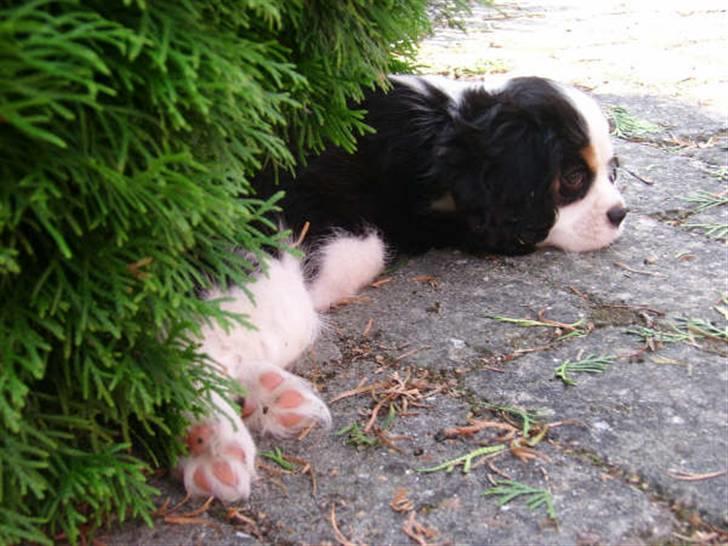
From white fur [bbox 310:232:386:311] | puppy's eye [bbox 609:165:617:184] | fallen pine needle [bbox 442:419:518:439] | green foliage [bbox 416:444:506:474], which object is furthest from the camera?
puppy's eye [bbox 609:165:617:184]

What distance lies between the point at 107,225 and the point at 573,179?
1982mm

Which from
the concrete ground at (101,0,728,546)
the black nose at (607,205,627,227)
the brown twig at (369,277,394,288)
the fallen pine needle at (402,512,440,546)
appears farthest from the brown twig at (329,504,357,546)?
the black nose at (607,205,627,227)

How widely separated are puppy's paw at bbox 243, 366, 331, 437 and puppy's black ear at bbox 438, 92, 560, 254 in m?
1.09

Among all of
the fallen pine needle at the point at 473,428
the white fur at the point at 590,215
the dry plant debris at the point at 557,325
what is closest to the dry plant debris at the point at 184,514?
the fallen pine needle at the point at 473,428

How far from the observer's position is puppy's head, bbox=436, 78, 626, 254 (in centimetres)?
305

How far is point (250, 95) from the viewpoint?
5.35 feet

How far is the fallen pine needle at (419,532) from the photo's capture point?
71.1 inches

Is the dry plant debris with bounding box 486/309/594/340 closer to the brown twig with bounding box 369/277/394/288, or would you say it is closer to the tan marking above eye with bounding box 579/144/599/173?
the brown twig with bounding box 369/277/394/288

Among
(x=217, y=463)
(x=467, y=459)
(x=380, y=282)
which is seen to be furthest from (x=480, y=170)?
(x=217, y=463)

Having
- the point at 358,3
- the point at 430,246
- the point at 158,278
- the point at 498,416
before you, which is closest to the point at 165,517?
the point at 158,278

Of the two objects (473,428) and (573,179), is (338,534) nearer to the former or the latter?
(473,428)

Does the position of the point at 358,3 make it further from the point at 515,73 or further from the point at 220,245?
the point at 515,73

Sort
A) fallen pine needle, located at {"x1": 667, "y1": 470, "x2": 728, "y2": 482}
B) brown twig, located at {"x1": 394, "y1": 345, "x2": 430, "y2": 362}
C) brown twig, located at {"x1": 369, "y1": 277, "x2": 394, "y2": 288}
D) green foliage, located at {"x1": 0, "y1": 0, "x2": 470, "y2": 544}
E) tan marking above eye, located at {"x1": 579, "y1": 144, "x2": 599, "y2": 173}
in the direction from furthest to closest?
tan marking above eye, located at {"x1": 579, "y1": 144, "x2": 599, "y2": 173} < brown twig, located at {"x1": 369, "y1": 277, "x2": 394, "y2": 288} < brown twig, located at {"x1": 394, "y1": 345, "x2": 430, "y2": 362} < fallen pine needle, located at {"x1": 667, "y1": 470, "x2": 728, "y2": 482} < green foliage, located at {"x1": 0, "y1": 0, "x2": 470, "y2": 544}

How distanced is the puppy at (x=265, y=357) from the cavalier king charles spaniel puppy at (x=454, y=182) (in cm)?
1
